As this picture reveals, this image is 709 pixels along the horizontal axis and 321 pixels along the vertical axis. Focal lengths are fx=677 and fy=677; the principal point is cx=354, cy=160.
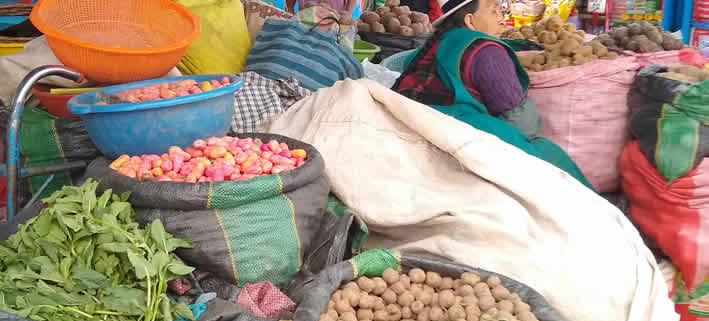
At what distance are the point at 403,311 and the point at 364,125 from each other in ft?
2.49

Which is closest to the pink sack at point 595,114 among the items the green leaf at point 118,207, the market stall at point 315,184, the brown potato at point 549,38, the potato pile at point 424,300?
the market stall at point 315,184

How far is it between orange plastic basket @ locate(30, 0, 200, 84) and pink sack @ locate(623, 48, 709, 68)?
1.96m

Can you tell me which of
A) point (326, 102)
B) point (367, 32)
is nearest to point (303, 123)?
point (326, 102)

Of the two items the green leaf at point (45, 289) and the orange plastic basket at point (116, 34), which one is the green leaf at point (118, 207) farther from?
the orange plastic basket at point (116, 34)

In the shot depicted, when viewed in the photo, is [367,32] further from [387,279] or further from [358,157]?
[387,279]

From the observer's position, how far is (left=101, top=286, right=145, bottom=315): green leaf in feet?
4.93

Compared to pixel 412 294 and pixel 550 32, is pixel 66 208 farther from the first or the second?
pixel 550 32

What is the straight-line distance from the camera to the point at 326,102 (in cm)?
244

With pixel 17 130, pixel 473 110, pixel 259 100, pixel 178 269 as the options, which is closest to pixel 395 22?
pixel 473 110

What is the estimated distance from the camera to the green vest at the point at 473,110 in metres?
2.62

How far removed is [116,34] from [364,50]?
160 centimetres

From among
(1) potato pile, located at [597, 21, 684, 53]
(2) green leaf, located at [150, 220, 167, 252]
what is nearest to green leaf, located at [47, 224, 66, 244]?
(2) green leaf, located at [150, 220, 167, 252]

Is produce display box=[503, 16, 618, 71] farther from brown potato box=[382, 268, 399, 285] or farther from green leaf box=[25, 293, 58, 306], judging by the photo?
green leaf box=[25, 293, 58, 306]

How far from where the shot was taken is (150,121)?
1928mm
